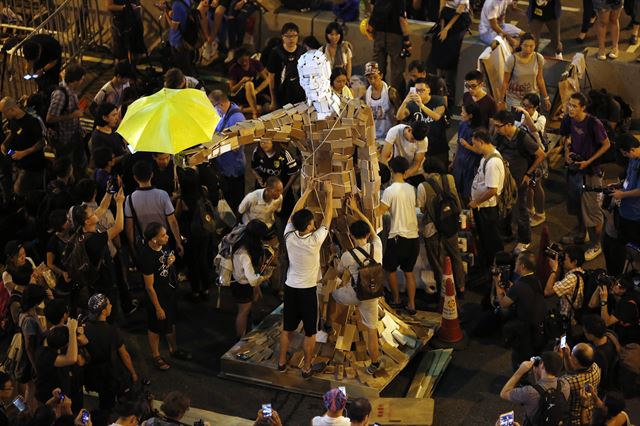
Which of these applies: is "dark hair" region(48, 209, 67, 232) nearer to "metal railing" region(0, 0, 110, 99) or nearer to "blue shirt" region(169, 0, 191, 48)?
"metal railing" region(0, 0, 110, 99)

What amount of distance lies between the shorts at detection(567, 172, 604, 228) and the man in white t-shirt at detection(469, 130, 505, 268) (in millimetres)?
1082

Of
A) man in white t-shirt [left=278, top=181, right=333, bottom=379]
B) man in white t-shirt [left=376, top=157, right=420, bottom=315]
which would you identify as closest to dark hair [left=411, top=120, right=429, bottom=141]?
man in white t-shirt [left=376, top=157, right=420, bottom=315]

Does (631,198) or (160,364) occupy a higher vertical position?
(631,198)

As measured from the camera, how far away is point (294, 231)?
36.8 feet

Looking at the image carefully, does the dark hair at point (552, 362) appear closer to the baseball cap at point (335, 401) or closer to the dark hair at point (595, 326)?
the dark hair at point (595, 326)

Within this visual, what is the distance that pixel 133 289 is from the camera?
44.2 ft

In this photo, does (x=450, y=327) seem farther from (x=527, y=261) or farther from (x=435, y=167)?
(x=435, y=167)

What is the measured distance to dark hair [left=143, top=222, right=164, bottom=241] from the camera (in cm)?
1151

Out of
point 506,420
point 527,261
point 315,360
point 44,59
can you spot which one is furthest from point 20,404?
point 44,59

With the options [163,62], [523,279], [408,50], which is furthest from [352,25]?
[523,279]

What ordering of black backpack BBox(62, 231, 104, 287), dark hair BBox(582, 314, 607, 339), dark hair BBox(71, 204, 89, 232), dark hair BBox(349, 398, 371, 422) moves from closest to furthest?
1. dark hair BBox(349, 398, 371, 422)
2. dark hair BBox(582, 314, 607, 339)
3. dark hair BBox(71, 204, 89, 232)
4. black backpack BBox(62, 231, 104, 287)

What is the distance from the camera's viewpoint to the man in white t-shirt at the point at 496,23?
53.5ft

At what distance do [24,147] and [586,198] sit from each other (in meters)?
6.43

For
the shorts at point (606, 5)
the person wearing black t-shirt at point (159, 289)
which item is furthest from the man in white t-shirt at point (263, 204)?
the shorts at point (606, 5)
